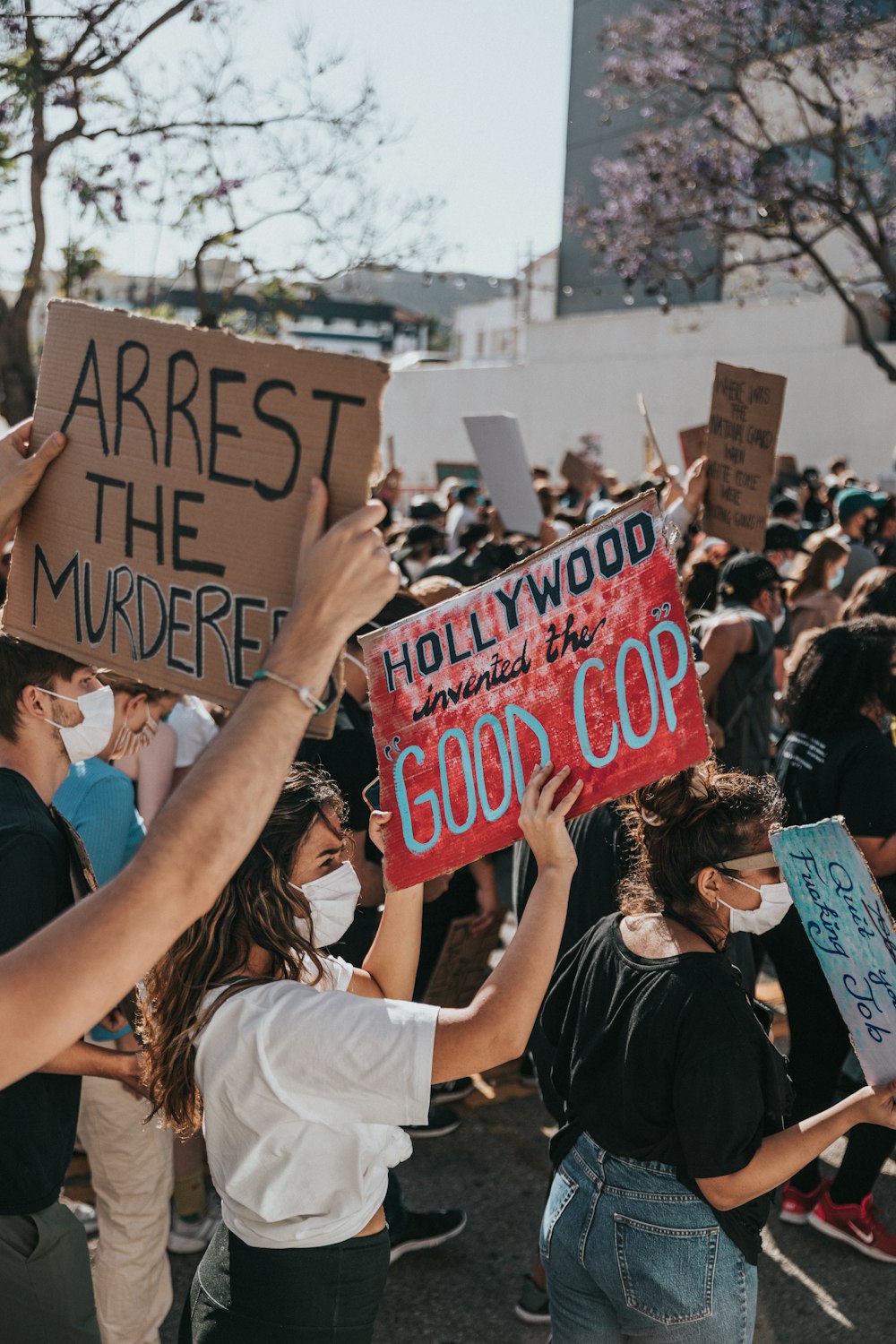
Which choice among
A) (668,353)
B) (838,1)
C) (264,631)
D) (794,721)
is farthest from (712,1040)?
(668,353)

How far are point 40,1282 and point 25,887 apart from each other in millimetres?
756

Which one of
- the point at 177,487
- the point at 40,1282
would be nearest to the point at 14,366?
the point at 40,1282

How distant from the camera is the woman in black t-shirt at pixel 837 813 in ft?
12.5

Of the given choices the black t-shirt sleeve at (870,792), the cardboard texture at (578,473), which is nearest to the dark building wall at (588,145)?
the cardboard texture at (578,473)

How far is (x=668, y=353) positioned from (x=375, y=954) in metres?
26.0

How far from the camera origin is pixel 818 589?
288 inches

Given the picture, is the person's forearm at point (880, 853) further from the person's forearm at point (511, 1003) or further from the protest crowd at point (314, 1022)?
the person's forearm at point (511, 1003)

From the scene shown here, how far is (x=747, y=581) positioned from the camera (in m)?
5.66

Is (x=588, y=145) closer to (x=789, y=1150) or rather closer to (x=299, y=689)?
(x=789, y=1150)

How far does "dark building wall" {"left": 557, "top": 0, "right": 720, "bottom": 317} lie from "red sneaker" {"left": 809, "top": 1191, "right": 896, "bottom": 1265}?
2737 cm

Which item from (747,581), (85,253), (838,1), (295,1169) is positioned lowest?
(295,1169)

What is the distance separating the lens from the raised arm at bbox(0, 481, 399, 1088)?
1288 millimetres

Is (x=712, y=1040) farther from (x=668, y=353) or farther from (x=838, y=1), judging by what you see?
(x=668, y=353)

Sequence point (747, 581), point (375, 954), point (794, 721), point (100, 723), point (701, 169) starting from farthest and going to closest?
point (701, 169) → point (747, 581) → point (794, 721) → point (100, 723) → point (375, 954)
